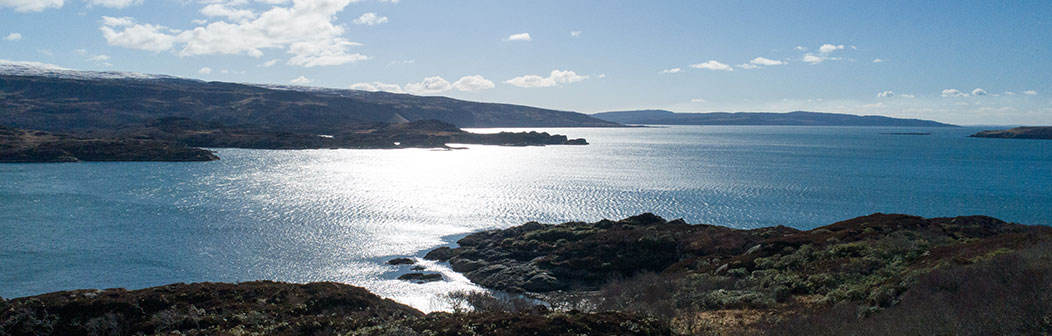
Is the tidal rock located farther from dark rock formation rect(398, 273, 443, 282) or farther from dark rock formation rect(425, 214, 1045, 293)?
dark rock formation rect(425, 214, 1045, 293)

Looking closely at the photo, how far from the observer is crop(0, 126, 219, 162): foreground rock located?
117 m

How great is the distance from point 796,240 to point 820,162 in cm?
10416

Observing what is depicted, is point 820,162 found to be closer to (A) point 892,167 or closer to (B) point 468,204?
(A) point 892,167

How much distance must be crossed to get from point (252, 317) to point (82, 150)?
5218 inches

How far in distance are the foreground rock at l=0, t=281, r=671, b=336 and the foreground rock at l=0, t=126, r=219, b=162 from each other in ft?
381

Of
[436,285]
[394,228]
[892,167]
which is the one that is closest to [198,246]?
[394,228]

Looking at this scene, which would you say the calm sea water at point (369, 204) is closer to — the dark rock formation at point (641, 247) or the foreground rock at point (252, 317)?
the dark rock formation at point (641, 247)

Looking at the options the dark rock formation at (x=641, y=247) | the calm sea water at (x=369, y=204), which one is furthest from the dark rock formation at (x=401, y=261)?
the dark rock formation at (x=641, y=247)

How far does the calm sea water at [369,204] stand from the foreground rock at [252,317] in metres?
11.1

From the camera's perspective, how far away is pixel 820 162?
125 metres

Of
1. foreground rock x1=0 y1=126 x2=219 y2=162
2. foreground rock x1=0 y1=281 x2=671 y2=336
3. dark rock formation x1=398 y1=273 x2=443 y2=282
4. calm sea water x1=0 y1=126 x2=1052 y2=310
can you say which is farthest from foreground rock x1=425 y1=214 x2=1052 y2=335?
foreground rock x1=0 y1=126 x2=219 y2=162

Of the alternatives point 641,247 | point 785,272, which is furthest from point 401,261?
point 785,272

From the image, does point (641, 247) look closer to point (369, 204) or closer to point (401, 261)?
point (401, 261)

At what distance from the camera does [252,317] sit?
18.9m
